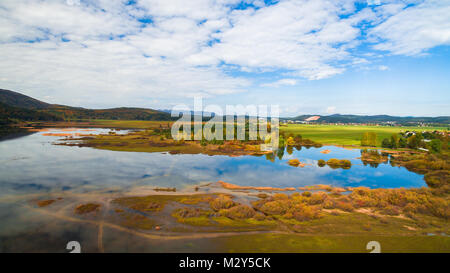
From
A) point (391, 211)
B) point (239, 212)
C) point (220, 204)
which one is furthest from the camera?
point (220, 204)

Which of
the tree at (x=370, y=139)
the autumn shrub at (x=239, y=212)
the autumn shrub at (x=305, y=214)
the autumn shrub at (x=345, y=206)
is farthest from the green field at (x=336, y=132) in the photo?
the autumn shrub at (x=239, y=212)

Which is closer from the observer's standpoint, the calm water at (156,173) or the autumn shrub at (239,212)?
the autumn shrub at (239,212)

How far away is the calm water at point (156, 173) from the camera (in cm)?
3111

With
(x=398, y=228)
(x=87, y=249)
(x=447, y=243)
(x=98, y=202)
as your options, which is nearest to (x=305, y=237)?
(x=398, y=228)

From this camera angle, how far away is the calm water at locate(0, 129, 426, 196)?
31109 millimetres

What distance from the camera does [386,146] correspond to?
238 ft

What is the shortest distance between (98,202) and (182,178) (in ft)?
42.0

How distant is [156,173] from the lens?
37469 mm

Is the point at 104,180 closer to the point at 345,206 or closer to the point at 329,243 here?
the point at 329,243

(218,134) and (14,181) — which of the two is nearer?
(14,181)

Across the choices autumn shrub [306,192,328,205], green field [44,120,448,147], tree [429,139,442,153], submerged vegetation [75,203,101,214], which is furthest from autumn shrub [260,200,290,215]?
green field [44,120,448,147]

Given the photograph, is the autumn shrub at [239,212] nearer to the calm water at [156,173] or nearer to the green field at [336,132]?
the calm water at [156,173]

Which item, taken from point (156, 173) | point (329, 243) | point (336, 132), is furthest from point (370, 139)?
point (329, 243)
